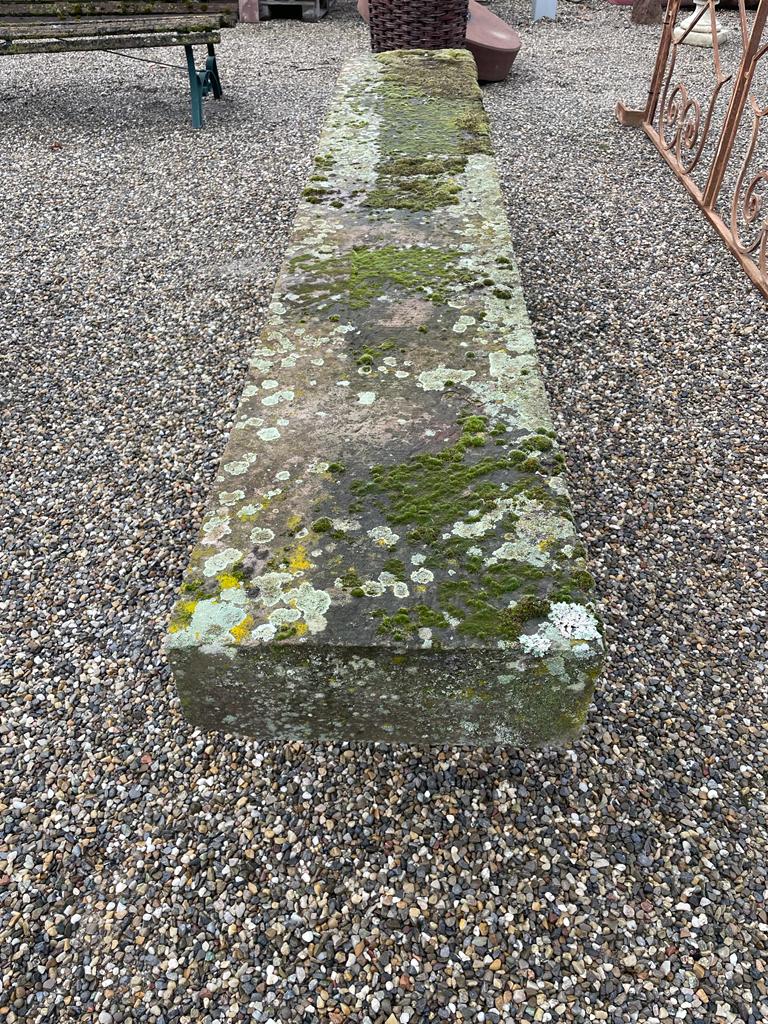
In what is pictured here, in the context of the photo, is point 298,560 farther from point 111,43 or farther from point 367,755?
point 111,43

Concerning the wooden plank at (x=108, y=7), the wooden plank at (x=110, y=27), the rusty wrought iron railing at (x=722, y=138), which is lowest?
the rusty wrought iron railing at (x=722, y=138)

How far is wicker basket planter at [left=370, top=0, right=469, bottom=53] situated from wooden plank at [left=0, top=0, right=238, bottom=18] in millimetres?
1369

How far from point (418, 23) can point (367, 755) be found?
686 cm

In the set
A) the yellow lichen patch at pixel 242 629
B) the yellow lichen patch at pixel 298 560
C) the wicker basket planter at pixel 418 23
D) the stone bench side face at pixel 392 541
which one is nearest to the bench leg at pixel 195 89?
the wicker basket planter at pixel 418 23

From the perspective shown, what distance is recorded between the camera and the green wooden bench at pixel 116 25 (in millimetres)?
6578

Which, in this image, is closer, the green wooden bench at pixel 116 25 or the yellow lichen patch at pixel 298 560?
the yellow lichen patch at pixel 298 560

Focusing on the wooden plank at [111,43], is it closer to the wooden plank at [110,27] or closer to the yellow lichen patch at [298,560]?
the wooden plank at [110,27]

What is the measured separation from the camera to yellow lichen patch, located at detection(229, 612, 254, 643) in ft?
5.61

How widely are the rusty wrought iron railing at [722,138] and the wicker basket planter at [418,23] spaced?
171 centimetres

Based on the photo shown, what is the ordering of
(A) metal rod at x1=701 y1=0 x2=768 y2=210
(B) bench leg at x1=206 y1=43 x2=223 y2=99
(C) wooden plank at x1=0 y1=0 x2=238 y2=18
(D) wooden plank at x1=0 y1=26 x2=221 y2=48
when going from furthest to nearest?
(B) bench leg at x1=206 y1=43 x2=223 y2=99, (C) wooden plank at x1=0 y1=0 x2=238 y2=18, (D) wooden plank at x1=0 y1=26 x2=221 y2=48, (A) metal rod at x1=701 y1=0 x2=768 y2=210

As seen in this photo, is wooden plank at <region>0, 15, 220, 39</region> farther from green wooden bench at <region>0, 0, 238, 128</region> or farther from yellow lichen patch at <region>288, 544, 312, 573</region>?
yellow lichen patch at <region>288, 544, 312, 573</region>

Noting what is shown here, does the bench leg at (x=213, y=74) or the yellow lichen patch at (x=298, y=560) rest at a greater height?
the yellow lichen patch at (x=298, y=560)

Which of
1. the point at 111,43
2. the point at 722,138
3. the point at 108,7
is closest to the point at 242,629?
the point at 722,138

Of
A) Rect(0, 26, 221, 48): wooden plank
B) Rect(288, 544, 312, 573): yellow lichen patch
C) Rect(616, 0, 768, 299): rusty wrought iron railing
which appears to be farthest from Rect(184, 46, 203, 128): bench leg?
Rect(288, 544, 312, 573): yellow lichen patch
